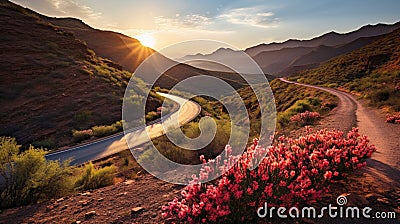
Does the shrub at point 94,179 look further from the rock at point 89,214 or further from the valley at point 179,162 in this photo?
the rock at point 89,214

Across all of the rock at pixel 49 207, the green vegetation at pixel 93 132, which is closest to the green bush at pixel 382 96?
the green vegetation at pixel 93 132

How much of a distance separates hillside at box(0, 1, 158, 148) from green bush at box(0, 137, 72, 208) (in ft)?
33.0

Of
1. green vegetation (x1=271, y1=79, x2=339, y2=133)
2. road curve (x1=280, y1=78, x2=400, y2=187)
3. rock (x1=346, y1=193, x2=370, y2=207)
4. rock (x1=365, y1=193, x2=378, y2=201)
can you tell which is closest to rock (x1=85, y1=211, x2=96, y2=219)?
rock (x1=346, y1=193, x2=370, y2=207)

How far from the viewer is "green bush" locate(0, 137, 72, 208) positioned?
6.25m

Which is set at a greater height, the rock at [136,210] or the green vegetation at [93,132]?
the rock at [136,210]

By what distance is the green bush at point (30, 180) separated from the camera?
625 cm

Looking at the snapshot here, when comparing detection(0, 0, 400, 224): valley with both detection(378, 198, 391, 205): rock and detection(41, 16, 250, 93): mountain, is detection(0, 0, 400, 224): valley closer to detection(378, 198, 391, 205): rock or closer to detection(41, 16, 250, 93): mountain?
detection(378, 198, 391, 205): rock

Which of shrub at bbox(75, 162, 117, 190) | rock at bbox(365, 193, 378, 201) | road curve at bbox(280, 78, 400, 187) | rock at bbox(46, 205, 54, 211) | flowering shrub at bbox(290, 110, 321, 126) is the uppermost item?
rock at bbox(365, 193, 378, 201)

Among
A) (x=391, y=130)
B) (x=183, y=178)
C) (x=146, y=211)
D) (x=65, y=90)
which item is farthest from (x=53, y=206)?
(x=65, y=90)

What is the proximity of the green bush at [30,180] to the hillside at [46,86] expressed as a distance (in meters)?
10.1

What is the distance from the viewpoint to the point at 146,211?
479cm

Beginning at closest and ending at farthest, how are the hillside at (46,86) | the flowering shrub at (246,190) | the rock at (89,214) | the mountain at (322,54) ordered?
the flowering shrub at (246,190) < the rock at (89,214) < the hillside at (46,86) < the mountain at (322,54)

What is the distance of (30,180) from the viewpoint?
6.18 m

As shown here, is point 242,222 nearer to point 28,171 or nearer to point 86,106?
point 28,171
